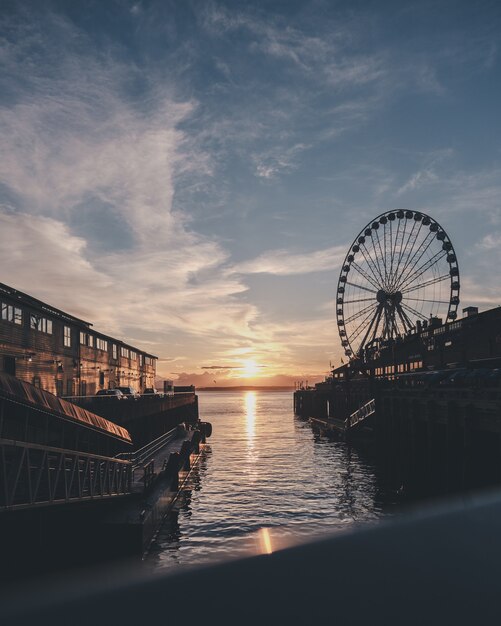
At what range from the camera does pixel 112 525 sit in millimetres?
20594

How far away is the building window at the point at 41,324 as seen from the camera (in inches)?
1662

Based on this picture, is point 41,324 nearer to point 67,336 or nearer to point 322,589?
point 67,336

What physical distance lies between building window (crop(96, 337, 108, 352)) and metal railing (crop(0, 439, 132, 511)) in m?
38.2

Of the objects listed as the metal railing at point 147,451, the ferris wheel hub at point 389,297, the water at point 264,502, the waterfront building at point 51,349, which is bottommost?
the water at point 264,502

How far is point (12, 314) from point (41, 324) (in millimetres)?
5411

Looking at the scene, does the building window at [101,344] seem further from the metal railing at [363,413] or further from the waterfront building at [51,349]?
the metal railing at [363,413]

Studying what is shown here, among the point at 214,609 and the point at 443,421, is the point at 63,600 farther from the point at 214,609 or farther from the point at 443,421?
the point at 443,421

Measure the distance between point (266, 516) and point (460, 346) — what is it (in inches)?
1428

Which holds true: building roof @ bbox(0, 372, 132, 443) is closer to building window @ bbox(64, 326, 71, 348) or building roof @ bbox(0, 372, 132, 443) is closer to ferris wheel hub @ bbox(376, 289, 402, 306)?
building window @ bbox(64, 326, 71, 348)

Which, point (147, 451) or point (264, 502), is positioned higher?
point (147, 451)

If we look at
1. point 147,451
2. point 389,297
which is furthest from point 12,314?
point 389,297

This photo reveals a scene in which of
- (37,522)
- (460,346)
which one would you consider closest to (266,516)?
(37,522)

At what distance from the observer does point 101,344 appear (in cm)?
6378

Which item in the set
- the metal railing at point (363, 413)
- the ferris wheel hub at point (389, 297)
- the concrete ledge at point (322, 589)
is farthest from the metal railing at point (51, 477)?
the ferris wheel hub at point (389, 297)
